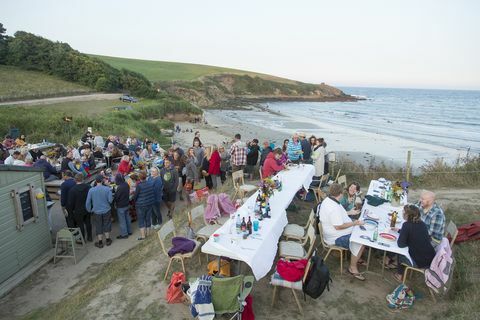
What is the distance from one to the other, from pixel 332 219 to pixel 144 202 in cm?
448

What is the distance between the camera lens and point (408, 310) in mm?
4715

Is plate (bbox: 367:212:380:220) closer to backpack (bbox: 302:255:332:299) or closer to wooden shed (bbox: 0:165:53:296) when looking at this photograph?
backpack (bbox: 302:255:332:299)

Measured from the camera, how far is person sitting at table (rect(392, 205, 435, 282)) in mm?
4786

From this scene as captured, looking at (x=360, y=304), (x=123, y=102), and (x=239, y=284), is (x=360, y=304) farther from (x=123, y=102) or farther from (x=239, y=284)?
(x=123, y=102)

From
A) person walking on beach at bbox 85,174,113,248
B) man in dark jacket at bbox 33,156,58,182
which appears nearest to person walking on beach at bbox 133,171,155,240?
person walking on beach at bbox 85,174,113,248

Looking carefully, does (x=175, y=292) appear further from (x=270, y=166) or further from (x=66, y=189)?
(x=270, y=166)

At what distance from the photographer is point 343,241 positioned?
5488 mm

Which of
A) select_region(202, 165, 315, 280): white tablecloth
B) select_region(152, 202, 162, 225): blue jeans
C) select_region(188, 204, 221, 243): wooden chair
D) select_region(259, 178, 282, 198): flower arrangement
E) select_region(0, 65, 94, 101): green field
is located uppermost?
select_region(0, 65, 94, 101): green field

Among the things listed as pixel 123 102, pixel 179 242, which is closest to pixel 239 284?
pixel 179 242

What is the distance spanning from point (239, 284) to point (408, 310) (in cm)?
260

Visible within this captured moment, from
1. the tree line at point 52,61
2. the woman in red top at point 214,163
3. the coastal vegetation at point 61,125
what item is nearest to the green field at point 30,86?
the tree line at point 52,61

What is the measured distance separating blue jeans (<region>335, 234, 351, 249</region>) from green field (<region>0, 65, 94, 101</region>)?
31.2 metres

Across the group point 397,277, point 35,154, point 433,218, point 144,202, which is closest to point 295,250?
point 397,277

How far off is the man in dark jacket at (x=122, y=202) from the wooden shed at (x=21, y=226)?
1558mm
